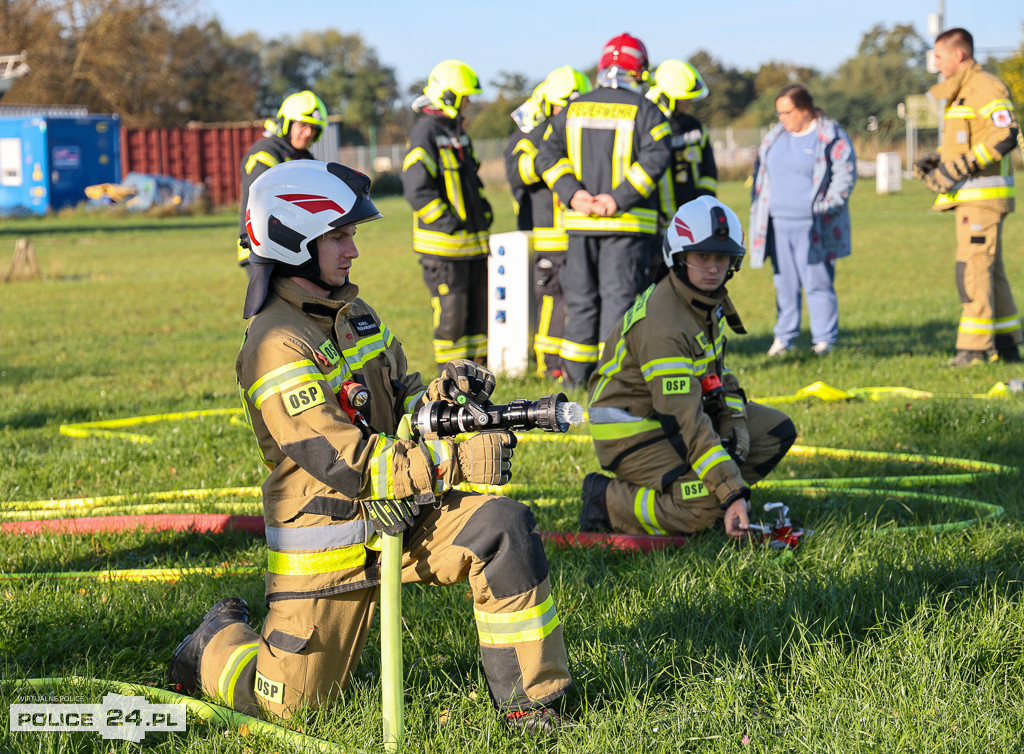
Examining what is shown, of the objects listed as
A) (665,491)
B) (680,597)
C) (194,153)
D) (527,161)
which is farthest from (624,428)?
(194,153)

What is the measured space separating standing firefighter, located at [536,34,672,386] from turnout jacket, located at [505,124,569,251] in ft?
2.10

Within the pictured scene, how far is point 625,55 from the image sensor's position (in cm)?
816

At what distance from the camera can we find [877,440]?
22.3 ft

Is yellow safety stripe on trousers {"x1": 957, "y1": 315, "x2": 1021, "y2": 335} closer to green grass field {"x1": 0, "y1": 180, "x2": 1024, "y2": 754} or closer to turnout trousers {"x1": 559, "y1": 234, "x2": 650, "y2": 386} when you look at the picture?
green grass field {"x1": 0, "y1": 180, "x2": 1024, "y2": 754}

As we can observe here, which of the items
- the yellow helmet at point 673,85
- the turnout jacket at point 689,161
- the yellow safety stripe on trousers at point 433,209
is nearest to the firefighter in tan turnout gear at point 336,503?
the yellow safety stripe on trousers at point 433,209

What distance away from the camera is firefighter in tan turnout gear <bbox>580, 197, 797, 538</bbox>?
4828 millimetres

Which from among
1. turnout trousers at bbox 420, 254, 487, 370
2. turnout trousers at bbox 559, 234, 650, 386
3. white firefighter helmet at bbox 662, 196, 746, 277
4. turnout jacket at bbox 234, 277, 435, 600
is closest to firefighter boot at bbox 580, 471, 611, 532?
white firefighter helmet at bbox 662, 196, 746, 277

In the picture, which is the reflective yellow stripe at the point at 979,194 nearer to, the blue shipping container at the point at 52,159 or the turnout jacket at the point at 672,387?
the turnout jacket at the point at 672,387

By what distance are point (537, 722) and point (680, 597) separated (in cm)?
109

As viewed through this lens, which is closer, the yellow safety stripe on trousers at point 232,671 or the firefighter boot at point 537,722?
the firefighter boot at point 537,722

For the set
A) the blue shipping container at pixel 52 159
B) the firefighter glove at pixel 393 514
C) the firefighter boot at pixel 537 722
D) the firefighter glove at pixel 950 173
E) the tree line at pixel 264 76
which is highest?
the tree line at pixel 264 76

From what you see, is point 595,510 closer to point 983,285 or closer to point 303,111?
point 303,111

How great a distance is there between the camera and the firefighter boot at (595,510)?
5.21m

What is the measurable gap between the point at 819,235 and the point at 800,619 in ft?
21.9
